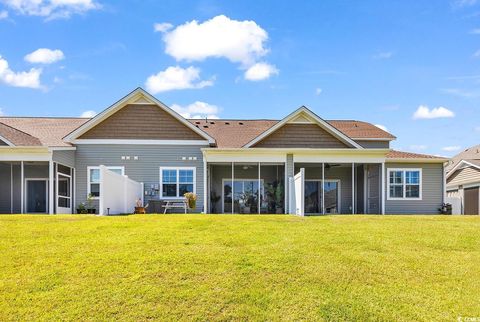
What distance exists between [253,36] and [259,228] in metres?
11.4

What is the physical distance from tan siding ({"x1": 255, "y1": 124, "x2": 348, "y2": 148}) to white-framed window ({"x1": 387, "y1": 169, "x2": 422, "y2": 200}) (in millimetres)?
3359

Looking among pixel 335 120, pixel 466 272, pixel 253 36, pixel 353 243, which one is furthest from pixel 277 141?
pixel 466 272

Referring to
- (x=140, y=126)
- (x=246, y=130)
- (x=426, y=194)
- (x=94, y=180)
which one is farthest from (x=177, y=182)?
(x=426, y=194)

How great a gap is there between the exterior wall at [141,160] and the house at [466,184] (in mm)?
16446

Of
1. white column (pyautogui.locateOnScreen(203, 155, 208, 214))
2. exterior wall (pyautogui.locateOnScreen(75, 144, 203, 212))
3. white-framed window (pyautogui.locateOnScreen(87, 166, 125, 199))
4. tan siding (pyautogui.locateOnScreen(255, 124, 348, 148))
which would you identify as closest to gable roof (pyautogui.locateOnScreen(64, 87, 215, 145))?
exterior wall (pyautogui.locateOnScreen(75, 144, 203, 212))

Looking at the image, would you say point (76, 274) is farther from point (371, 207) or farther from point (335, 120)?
point (335, 120)

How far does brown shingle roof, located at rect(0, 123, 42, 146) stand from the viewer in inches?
774

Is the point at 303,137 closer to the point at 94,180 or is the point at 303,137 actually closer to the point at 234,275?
the point at 94,180

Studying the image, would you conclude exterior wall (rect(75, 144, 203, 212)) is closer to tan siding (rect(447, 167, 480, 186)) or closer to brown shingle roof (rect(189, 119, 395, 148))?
brown shingle roof (rect(189, 119, 395, 148))

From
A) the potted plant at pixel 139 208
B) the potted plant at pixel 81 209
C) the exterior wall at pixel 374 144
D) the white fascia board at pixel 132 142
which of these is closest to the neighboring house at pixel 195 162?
the white fascia board at pixel 132 142

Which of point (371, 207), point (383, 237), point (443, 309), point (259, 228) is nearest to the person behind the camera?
point (443, 309)

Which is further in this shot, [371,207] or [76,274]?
[371,207]

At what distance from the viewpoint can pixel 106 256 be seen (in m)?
8.69

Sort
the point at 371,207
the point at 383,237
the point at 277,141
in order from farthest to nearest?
the point at 371,207
the point at 277,141
the point at 383,237
